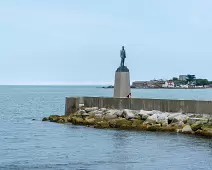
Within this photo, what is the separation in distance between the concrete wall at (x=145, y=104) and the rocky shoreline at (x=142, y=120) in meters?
0.53

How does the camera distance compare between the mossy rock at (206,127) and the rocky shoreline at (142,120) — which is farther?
the rocky shoreline at (142,120)

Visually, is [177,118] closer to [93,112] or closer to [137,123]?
[137,123]

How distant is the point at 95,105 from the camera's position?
3675cm

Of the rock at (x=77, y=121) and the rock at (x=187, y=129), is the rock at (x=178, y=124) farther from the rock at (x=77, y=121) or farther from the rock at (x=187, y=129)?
the rock at (x=77, y=121)

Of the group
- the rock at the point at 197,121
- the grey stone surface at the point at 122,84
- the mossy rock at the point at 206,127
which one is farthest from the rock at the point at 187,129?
the grey stone surface at the point at 122,84

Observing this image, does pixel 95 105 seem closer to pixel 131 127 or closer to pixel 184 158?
pixel 131 127

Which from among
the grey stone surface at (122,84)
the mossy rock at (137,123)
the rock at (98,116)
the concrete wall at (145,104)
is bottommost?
the mossy rock at (137,123)

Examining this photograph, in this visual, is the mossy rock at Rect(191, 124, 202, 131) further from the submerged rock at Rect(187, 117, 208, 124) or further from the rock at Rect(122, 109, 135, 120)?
the rock at Rect(122, 109, 135, 120)

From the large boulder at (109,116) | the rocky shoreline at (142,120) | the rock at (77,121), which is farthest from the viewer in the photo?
the rock at (77,121)

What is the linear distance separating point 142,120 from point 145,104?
219 cm

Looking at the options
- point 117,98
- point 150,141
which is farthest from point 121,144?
point 117,98

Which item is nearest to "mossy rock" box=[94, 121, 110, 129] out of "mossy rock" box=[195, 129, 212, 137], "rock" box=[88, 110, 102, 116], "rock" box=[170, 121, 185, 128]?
"rock" box=[88, 110, 102, 116]

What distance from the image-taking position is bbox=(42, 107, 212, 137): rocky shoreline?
91.8 ft

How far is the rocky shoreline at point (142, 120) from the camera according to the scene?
27989mm
